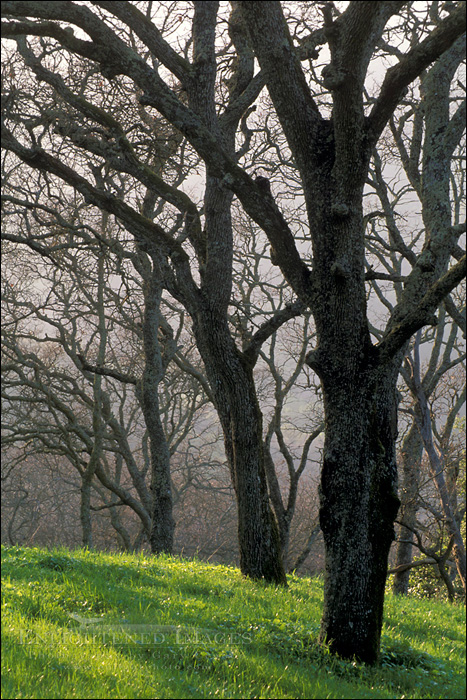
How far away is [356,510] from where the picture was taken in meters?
5.43

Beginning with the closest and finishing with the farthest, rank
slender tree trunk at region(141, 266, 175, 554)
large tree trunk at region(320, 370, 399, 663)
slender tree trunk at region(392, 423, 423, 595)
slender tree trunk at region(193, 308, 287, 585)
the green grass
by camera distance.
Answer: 1. the green grass
2. large tree trunk at region(320, 370, 399, 663)
3. slender tree trunk at region(193, 308, 287, 585)
4. slender tree trunk at region(141, 266, 175, 554)
5. slender tree trunk at region(392, 423, 423, 595)

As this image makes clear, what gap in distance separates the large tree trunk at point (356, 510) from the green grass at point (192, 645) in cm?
31

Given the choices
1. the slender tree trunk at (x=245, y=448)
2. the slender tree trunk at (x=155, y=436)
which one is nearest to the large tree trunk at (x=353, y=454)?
the slender tree trunk at (x=245, y=448)

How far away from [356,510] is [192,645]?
72.6 inches

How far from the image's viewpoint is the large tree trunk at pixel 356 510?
5352mm

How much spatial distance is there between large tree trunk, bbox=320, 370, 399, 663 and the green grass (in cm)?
31

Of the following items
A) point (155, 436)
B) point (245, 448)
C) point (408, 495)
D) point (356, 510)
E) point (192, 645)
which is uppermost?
point (155, 436)

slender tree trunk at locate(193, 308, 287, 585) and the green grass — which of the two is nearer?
the green grass

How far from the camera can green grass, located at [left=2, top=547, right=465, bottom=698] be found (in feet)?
13.7

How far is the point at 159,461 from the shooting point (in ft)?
44.5

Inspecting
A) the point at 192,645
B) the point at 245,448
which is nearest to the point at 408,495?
the point at 245,448

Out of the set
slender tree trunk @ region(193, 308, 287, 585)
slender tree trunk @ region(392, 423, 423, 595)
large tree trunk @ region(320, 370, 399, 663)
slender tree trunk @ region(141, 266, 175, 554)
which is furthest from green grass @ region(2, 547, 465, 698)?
slender tree trunk @ region(392, 423, 423, 595)

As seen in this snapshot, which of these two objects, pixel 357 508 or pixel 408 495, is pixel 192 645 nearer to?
pixel 357 508

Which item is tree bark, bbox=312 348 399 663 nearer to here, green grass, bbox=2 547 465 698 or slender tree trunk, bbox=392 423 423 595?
green grass, bbox=2 547 465 698
